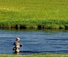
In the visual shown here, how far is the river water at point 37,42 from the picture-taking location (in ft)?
130

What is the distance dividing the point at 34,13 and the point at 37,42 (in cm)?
3347

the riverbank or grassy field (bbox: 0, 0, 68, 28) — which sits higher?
grassy field (bbox: 0, 0, 68, 28)

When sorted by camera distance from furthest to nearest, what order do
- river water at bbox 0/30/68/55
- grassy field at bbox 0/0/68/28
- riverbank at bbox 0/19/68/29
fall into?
1. grassy field at bbox 0/0/68/28
2. riverbank at bbox 0/19/68/29
3. river water at bbox 0/30/68/55

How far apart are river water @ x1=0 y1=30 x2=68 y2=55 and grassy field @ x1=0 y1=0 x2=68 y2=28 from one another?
380 inches

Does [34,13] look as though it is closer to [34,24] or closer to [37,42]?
[34,24]

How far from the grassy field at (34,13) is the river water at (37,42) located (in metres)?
9.66

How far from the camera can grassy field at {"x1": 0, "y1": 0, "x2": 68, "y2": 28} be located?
220ft

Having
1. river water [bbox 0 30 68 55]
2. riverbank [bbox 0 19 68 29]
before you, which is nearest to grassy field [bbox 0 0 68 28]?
riverbank [bbox 0 19 68 29]

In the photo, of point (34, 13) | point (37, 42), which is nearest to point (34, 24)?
point (34, 13)

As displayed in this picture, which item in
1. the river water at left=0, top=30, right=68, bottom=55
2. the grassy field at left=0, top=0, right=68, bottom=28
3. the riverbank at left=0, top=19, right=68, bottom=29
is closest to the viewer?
the river water at left=0, top=30, right=68, bottom=55

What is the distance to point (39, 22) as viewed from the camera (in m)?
67.6

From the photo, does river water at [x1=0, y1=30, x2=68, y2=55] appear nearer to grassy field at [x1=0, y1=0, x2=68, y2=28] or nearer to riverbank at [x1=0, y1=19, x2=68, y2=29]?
riverbank at [x1=0, y1=19, x2=68, y2=29]

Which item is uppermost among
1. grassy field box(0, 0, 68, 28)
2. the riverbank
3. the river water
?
grassy field box(0, 0, 68, 28)

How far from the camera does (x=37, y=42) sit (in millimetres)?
46312
